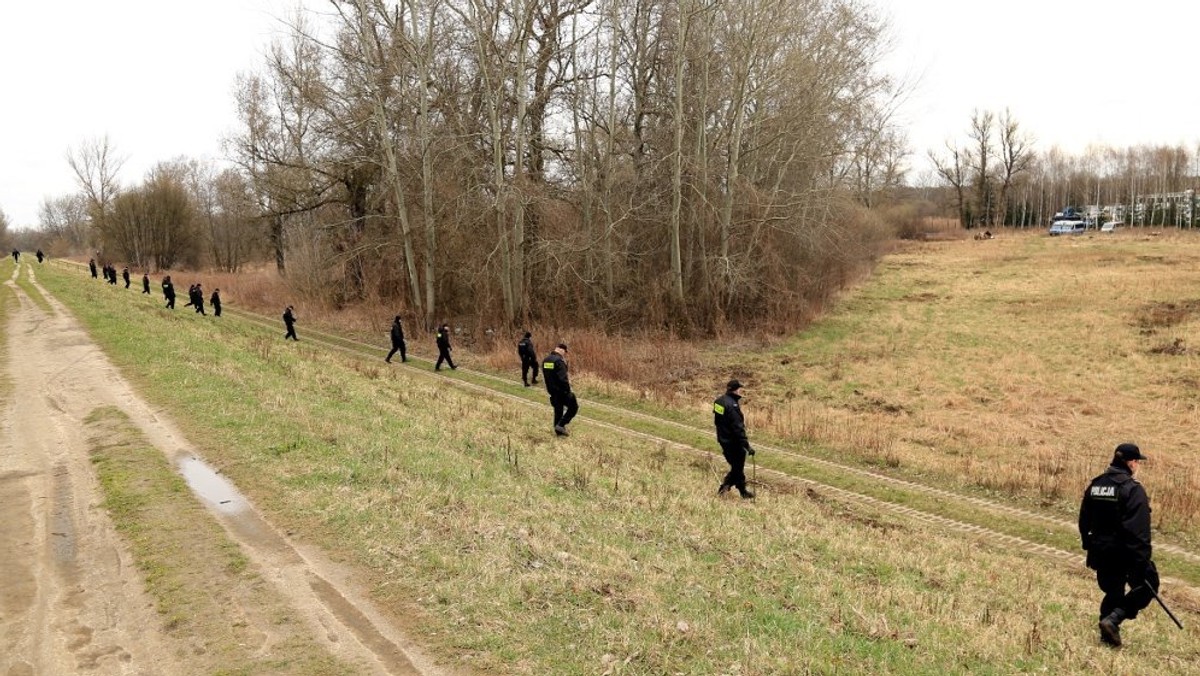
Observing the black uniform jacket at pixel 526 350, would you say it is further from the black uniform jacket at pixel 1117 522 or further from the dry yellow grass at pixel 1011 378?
the black uniform jacket at pixel 1117 522

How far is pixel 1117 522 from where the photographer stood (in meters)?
6.37

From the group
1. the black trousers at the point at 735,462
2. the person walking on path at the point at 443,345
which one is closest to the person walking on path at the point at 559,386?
the black trousers at the point at 735,462

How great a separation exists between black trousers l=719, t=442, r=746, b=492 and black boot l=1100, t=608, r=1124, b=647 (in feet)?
15.2

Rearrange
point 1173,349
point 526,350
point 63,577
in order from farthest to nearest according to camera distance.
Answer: point 1173,349 → point 526,350 → point 63,577

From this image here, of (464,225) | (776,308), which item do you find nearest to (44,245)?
(464,225)

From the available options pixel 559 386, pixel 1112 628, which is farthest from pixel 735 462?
pixel 1112 628

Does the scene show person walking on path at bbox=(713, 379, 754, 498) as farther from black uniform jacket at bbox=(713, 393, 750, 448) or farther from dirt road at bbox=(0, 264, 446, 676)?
dirt road at bbox=(0, 264, 446, 676)

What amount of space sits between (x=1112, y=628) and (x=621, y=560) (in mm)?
Result: 4527

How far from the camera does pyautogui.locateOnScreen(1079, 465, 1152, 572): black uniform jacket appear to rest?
6289 millimetres

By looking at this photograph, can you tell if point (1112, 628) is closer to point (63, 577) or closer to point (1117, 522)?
point (1117, 522)

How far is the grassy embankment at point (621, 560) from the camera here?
19.1 ft

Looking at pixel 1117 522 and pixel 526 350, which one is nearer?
pixel 1117 522

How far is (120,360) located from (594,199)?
1772 cm

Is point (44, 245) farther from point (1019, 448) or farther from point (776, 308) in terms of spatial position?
point (1019, 448)
